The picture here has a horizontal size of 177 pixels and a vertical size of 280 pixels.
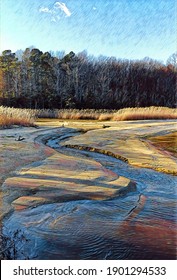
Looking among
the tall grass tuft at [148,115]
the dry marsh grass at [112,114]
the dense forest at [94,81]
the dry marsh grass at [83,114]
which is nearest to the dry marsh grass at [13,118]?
the dry marsh grass at [83,114]

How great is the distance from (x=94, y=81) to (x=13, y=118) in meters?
2.28

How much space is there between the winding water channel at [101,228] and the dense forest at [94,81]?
1728mm

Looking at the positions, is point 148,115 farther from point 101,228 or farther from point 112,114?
point 101,228

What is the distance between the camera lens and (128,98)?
3465 millimetres

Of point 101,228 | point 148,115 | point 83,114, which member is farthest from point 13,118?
point 101,228

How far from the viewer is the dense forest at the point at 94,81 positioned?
336cm

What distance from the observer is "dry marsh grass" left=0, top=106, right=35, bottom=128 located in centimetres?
498

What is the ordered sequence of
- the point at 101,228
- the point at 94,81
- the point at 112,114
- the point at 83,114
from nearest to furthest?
the point at 101,228 → the point at 94,81 → the point at 112,114 → the point at 83,114

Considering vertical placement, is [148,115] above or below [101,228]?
above

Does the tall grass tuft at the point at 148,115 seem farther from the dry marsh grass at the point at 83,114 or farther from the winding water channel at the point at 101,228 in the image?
the winding water channel at the point at 101,228

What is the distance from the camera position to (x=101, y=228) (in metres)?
1.37
